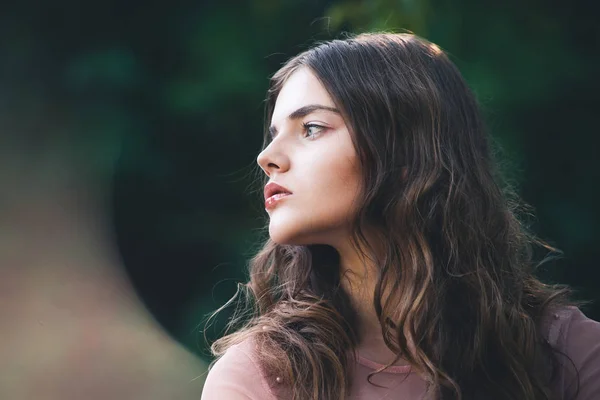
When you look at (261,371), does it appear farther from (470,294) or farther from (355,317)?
(470,294)

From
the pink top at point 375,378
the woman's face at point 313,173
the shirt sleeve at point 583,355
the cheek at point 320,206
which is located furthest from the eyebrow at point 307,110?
the shirt sleeve at point 583,355

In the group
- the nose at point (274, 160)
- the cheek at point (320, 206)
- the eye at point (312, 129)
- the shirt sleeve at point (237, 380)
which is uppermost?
the eye at point (312, 129)

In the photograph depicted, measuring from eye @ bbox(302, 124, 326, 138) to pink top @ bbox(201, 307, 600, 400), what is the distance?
1.57 feet

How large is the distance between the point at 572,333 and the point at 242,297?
3.04 ft

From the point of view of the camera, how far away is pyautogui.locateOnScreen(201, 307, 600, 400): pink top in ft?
6.00


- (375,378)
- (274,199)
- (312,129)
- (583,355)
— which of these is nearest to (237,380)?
(375,378)

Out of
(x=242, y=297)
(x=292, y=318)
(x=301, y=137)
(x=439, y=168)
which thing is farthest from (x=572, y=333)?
(x=242, y=297)

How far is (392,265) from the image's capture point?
6.28 ft

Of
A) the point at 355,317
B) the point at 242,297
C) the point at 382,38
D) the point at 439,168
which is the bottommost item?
the point at 242,297

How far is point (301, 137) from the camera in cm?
193

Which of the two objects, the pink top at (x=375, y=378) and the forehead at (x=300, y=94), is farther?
the forehead at (x=300, y=94)

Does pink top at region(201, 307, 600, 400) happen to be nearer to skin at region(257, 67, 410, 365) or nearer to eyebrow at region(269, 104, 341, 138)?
skin at region(257, 67, 410, 365)

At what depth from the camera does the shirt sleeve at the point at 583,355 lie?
6.08 ft

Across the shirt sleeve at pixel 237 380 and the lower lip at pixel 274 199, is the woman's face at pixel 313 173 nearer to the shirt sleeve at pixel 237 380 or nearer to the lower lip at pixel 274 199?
the lower lip at pixel 274 199
